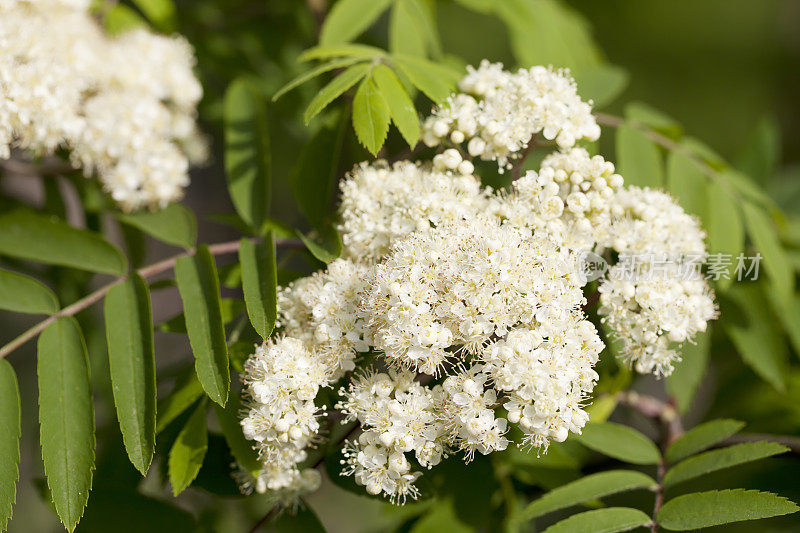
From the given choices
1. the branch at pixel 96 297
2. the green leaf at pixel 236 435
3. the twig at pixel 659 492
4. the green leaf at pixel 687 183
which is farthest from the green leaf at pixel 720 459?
the branch at pixel 96 297

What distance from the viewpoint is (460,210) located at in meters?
1.60

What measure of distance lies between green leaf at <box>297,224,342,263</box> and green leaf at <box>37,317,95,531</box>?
0.68 meters

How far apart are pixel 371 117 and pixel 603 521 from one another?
45.8 inches

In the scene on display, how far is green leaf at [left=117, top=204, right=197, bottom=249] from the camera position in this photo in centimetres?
204

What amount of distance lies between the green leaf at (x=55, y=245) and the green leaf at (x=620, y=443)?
4.84 ft

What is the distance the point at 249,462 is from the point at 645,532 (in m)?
1.05

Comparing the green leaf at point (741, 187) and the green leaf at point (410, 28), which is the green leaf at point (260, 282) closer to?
the green leaf at point (410, 28)

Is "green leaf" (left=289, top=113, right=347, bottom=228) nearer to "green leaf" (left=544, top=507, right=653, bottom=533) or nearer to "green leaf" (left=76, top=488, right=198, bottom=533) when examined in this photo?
"green leaf" (left=76, top=488, right=198, bottom=533)

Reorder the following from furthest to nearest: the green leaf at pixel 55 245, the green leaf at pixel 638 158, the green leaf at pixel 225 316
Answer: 1. the green leaf at pixel 638 158
2. the green leaf at pixel 55 245
3. the green leaf at pixel 225 316

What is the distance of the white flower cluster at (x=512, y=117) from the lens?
5.65 ft

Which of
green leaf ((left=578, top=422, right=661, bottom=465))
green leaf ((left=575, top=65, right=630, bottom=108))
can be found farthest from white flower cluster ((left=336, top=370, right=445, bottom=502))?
green leaf ((left=575, top=65, right=630, bottom=108))

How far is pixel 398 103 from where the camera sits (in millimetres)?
1725

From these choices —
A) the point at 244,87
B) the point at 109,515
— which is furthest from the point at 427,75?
the point at 109,515

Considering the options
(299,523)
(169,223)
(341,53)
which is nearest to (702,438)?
(299,523)
